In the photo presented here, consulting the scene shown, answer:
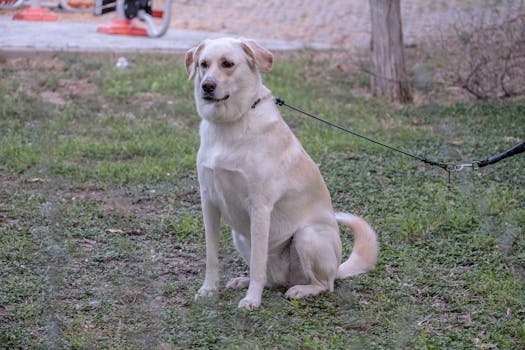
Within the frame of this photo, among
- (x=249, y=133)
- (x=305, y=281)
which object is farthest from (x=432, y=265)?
(x=249, y=133)

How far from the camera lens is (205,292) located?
445cm

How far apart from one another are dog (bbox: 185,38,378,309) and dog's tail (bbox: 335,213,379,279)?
0.75 ft

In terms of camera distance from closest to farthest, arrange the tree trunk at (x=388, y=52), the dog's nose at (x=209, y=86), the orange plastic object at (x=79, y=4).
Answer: the dog's nose at (x=209, y=86) < the tree trunk at (x=388, y=52) < the orange plastic object at (x=79, y=4)

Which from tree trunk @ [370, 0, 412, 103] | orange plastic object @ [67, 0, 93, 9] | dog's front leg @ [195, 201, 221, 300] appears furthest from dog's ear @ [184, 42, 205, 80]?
orange plastic object @ [67, 0, 93, 9]

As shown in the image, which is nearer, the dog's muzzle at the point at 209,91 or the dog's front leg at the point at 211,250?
the dog's muzzle at the point at 209,91

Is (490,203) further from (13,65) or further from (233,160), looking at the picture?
(13,65)

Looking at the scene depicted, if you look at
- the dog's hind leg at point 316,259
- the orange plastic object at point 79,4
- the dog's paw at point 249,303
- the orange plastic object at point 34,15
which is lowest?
the dog's paw at point 249,303

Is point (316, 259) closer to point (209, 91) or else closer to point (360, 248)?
point (360, 248)

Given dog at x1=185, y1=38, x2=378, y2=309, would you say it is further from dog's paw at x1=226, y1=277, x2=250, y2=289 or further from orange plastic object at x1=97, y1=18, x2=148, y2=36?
orange plastic object at x1=97, y1=18, x2=148, y2=36

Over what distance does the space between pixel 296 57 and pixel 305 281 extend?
692 centimetres

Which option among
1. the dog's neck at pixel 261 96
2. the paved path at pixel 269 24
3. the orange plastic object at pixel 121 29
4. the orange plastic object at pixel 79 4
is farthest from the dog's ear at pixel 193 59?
the orange plastic object at pixel 79 4

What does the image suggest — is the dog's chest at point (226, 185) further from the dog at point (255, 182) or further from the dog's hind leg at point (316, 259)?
the dog's hind leg at point (316, 259)

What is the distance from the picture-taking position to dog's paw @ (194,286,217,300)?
4.42m

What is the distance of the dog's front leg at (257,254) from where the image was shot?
424 centimetres
